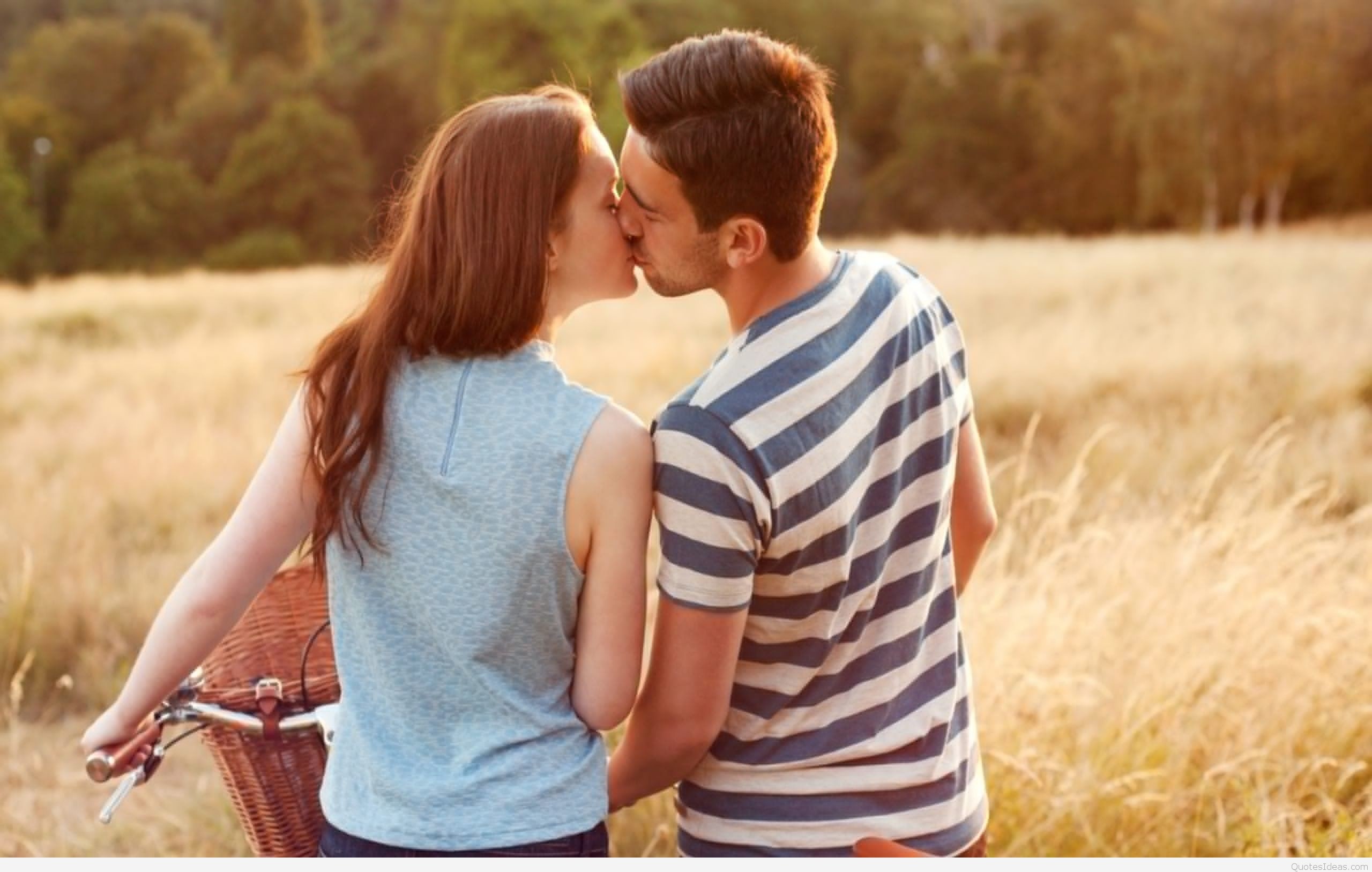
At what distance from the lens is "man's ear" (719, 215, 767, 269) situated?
72.9 inches

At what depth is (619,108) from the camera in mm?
31578

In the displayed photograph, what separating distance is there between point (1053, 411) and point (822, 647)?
614cm

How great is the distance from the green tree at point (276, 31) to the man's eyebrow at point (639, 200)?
39.7 meters

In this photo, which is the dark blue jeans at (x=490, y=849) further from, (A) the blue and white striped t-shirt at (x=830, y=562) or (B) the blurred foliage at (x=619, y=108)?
(B) the blurred foliage at (x=619, y=108)

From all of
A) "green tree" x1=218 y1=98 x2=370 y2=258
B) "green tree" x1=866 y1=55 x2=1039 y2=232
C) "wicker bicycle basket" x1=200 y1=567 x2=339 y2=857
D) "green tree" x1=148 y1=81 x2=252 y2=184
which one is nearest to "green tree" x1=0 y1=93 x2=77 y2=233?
"green tree" x1=148 y1=81 x2=252 y2=184

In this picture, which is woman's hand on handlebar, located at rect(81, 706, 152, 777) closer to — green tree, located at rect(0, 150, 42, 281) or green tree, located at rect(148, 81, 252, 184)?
green tree, located at rect(0, 150, 42, 281)

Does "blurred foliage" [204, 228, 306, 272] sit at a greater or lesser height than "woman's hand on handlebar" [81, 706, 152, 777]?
lesser

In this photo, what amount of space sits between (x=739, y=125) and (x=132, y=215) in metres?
34.3

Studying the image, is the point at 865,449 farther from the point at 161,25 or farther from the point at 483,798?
the point at 161,25

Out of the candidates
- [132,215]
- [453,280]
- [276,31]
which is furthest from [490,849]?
[276,31]

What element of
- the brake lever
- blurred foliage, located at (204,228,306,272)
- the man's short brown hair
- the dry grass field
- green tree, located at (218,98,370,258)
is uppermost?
A: the man's short brown hair

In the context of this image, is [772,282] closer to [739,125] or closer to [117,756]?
[739,125]

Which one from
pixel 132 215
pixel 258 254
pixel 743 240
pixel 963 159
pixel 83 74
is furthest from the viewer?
pixel 963 159

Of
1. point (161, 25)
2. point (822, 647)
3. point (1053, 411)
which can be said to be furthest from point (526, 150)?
point (161, 25)
